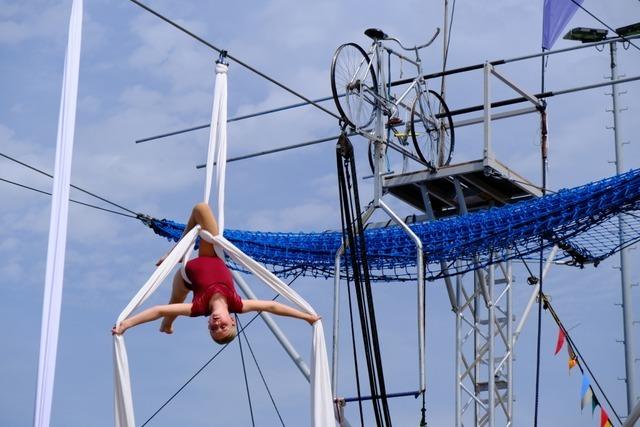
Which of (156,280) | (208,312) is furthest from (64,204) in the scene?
(208,312)

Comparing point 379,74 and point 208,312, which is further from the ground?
point 379,74

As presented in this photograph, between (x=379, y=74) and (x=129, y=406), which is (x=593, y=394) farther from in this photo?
(x=129, y=406)

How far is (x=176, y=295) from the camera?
6.64 m

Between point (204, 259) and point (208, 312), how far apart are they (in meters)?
0.30

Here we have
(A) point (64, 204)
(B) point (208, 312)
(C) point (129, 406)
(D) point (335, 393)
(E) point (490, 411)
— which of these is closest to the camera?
(A) point (64, 204)

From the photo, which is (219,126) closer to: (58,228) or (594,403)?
(58,228)

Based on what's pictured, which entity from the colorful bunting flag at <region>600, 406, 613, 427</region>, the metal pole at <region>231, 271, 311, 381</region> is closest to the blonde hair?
the metal pole at <region>231, 271, 311, 381</region>

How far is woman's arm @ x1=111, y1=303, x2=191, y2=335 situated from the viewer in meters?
5.81

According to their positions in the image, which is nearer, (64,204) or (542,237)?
(64,204)

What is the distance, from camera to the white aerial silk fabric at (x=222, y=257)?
5.77m

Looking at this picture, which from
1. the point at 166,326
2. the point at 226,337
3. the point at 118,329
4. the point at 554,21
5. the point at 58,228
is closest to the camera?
the point at 58,228

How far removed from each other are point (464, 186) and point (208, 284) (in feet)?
12.2

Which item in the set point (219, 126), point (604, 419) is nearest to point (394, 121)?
point (219, 126)

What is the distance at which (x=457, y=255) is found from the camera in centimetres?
895
